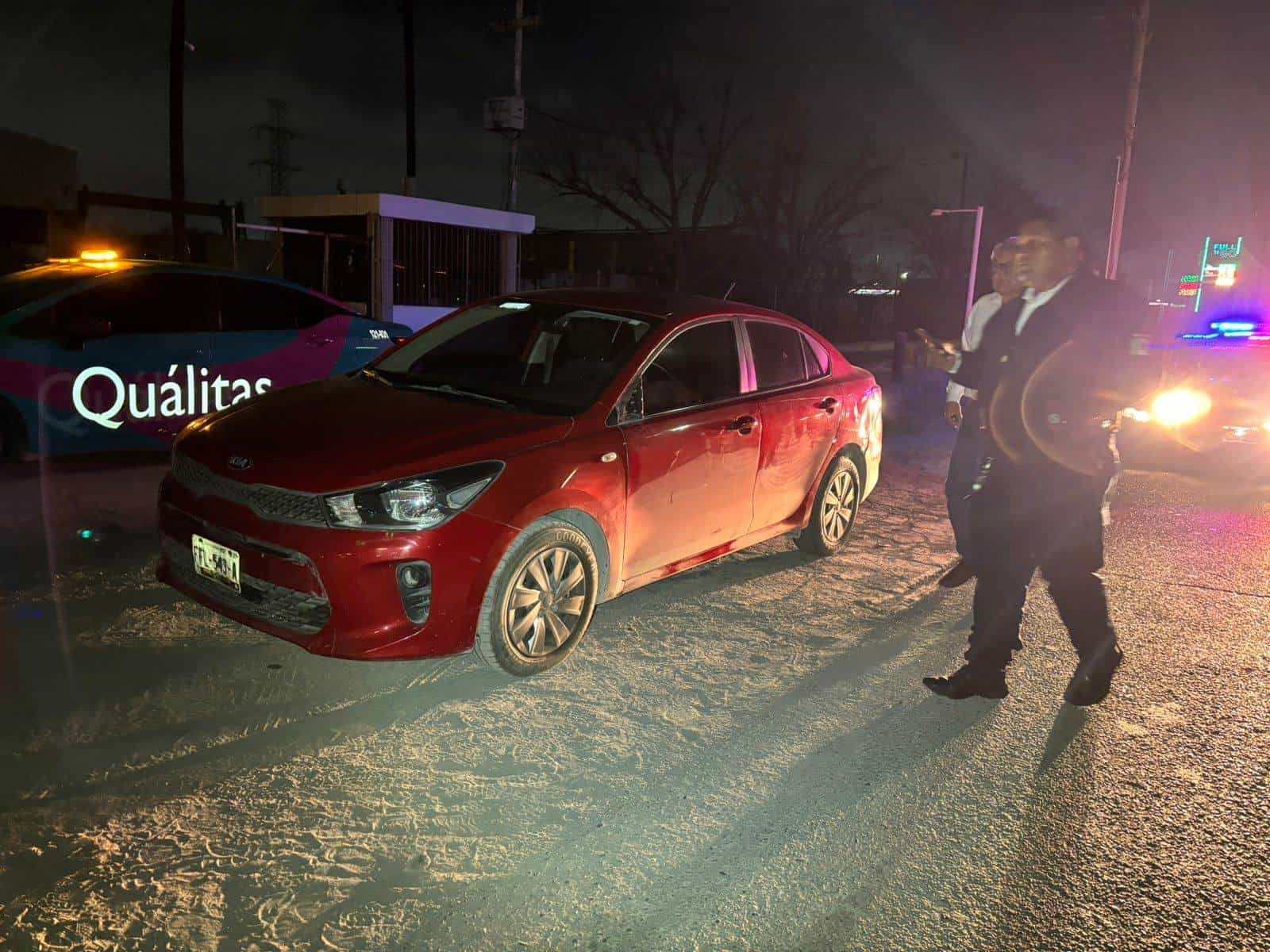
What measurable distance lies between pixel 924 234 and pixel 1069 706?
6273cm

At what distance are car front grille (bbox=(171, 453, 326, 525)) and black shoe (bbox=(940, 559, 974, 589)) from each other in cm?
378

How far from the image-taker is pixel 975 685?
13.8 feet

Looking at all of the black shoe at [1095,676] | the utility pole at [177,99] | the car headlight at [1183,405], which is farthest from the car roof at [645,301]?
the utility pole at [177,99]

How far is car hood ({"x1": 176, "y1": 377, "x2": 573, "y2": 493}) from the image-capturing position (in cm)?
372

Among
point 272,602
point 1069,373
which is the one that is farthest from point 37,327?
point 1069,373

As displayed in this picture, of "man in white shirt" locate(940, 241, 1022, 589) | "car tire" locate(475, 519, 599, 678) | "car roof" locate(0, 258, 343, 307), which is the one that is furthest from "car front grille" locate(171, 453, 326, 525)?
"car roof" locate(0, 258, 343, 307)

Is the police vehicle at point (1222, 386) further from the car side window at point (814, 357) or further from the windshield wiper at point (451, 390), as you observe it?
the windshield wiper at point (451, 390)

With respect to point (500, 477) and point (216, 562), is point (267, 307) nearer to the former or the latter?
point (216, 562)

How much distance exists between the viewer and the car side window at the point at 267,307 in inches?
316

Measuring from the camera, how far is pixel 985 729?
3941 millimetres

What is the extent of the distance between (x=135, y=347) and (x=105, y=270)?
679 millimetres

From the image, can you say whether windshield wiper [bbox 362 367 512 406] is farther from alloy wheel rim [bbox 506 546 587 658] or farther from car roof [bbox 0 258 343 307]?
car roof [bbox 0 258 343 307]

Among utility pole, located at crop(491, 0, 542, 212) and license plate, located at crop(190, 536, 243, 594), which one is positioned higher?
utility pole, located at crop(491, 0, 542, 212)

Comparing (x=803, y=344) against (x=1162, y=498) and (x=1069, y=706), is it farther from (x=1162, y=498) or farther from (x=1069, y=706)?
(x=1162, y=498)
